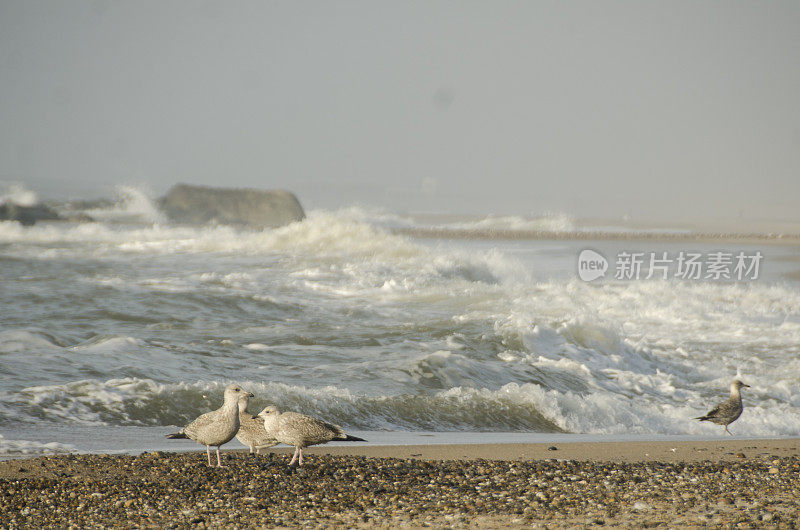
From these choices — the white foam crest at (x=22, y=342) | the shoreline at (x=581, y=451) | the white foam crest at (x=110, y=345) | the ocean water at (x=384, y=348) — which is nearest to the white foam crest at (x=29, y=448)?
the ocean water at (x=384, y=348)

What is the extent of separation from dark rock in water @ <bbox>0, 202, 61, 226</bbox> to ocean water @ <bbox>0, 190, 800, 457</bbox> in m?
10.5

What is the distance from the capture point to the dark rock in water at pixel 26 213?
34419mm

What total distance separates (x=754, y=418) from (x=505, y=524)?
21.4ft

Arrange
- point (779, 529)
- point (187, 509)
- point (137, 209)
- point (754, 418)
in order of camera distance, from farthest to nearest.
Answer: point (137, 209)
point (754, 418)
point (187, 509)
point (779, 529)

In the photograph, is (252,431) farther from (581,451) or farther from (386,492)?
(581,451)

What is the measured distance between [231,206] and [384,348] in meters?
28.3

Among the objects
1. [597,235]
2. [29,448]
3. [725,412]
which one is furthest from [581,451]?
[597,235]

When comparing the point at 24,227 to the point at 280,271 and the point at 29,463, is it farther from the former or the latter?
the point at 29,463

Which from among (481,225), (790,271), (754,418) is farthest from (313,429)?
(481,225)

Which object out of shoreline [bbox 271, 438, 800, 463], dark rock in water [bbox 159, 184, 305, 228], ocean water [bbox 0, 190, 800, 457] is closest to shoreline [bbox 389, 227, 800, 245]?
dark rock in water [bbox 159, 184, 305, 228]

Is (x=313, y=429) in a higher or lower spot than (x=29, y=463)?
higher

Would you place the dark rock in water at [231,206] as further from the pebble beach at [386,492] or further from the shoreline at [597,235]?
the pebble beach at [386,492]

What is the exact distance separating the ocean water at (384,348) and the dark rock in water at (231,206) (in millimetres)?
13317

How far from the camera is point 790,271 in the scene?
88.2 ft
